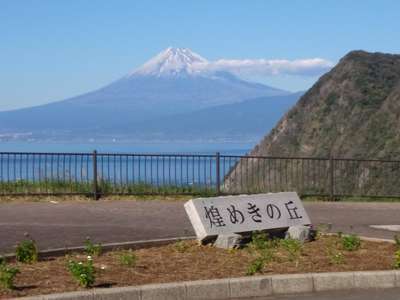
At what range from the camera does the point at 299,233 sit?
43.6 ft

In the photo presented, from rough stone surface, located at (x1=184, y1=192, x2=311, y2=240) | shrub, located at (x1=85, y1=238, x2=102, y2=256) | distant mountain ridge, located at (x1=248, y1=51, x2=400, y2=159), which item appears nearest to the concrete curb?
shrub, located at (x1=85, y1=238, x2=102, y2=256)

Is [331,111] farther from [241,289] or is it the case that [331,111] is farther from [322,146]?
[241,289]

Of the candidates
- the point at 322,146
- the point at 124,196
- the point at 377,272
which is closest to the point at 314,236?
the point at 377,272

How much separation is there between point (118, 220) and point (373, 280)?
685 cm

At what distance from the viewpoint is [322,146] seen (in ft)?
125

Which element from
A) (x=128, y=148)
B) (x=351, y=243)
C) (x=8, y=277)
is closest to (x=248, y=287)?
(x=8, y=277)

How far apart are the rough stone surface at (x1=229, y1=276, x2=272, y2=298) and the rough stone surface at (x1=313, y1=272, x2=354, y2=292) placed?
1.96ft

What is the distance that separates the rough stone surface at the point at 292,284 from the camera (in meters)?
10.3

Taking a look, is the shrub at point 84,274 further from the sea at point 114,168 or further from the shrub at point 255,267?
the sea at point 114,168

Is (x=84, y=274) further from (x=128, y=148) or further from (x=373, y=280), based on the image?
(x=128, y=148)

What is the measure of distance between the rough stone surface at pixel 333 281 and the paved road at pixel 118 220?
152 inches

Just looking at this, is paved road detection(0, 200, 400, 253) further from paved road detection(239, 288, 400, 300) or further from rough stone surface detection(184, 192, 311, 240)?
paved road detection(239, 288, 400, 300)

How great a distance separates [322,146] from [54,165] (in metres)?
17.1

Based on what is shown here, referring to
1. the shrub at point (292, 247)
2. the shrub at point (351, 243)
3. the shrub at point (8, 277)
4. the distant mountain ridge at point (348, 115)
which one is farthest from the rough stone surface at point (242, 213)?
the distant mountain ridge at point (348, 115)
